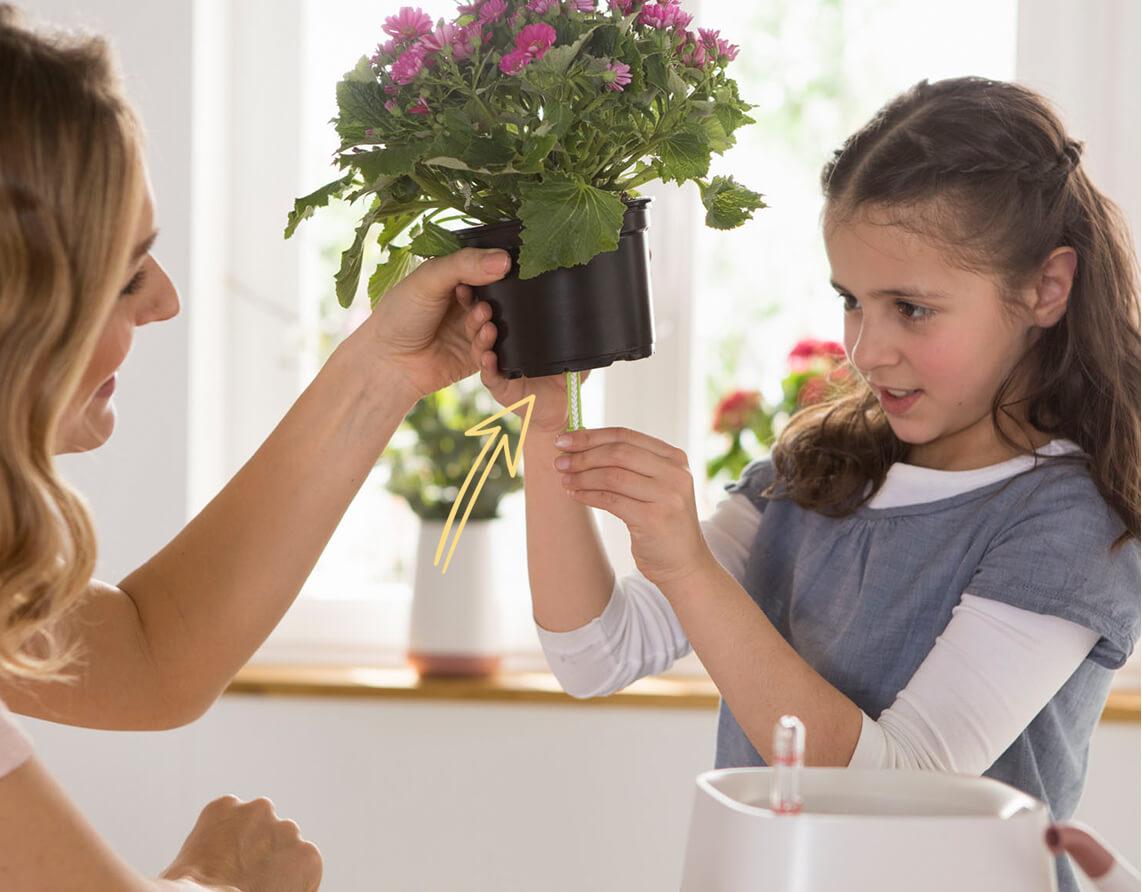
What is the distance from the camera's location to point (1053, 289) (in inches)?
51.1

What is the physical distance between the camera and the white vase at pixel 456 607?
2.30 m

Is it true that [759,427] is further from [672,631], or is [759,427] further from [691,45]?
[691,45]

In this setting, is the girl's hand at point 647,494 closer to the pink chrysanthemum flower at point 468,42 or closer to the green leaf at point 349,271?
the green leaf at point 349,271

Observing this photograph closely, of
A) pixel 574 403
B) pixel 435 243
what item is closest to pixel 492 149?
pixel 435 243

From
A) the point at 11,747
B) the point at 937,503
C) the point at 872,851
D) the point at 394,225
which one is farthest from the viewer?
the point at 937,503

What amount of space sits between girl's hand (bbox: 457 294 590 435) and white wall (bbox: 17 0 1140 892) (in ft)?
3.53

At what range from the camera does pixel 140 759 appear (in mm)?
2328

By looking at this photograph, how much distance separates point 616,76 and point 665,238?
144cm

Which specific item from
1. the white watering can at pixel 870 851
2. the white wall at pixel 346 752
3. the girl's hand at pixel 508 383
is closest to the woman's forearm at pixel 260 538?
the girl's hand at pixel 508 383

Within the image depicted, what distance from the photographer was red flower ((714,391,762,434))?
90.8 inches

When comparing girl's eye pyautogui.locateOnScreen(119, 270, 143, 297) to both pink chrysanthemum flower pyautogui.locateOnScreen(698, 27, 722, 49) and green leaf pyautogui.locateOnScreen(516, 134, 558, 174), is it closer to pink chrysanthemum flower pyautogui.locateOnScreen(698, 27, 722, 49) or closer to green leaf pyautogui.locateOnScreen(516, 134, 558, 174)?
→ green leaf pyautogui.locateOnScreen(516, 134, 558, 174)

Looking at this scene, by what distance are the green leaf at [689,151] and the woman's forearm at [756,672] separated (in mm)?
346

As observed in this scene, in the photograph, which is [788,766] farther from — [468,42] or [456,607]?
[456,607]

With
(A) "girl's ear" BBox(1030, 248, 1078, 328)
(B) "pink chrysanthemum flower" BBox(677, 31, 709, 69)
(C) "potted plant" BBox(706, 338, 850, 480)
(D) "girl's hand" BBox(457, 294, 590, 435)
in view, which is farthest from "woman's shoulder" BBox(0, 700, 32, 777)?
(C) "potted plant" BBox(706, 338, 850, 480)
